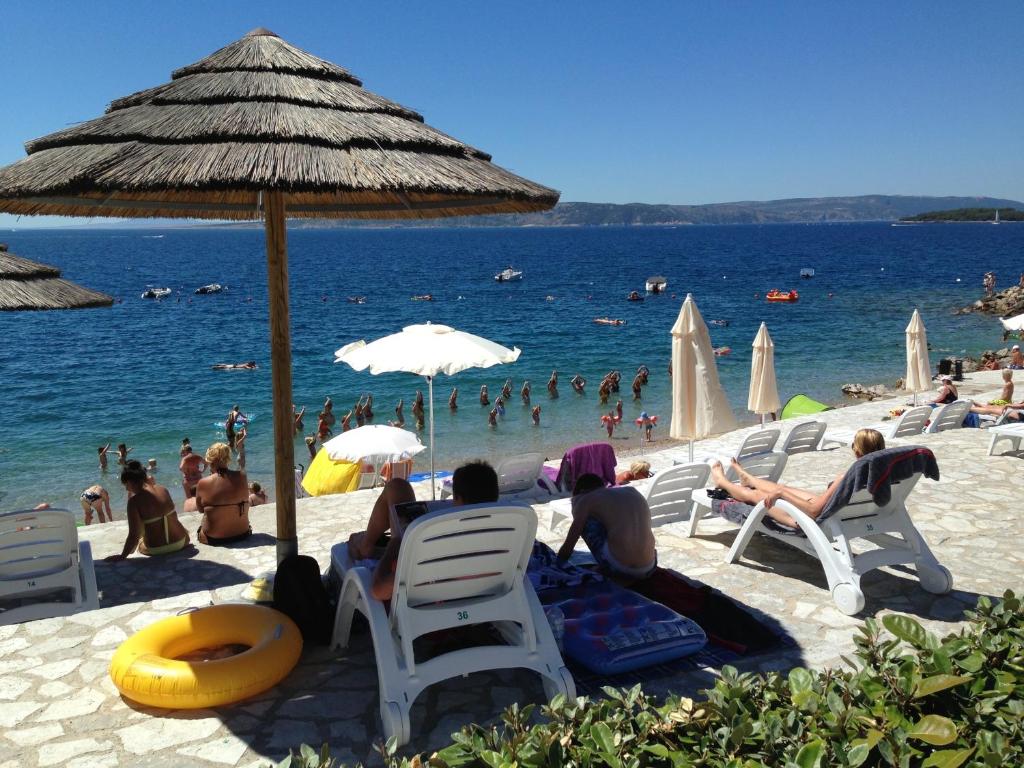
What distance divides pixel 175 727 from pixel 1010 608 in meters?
3.73

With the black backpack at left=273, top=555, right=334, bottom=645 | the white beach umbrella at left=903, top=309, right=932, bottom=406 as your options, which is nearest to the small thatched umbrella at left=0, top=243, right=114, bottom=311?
the black backpack at left=273, top=555, right=334, bottom=645

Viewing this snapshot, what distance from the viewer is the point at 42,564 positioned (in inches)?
223

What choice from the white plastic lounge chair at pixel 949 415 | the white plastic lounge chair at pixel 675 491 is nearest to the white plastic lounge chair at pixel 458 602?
the white plastic lounge chair at pixel 675 491

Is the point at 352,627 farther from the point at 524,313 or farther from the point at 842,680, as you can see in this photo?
the point at 524,313

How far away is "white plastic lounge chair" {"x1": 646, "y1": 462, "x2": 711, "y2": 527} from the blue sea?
35.9 feet

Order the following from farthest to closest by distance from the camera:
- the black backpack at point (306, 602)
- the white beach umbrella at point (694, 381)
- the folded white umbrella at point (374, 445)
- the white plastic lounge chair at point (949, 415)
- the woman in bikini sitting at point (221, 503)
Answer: the white plastic lounge chair at point (949, 415), the white beach umbrella at point (694, 381), the folded white umbrella at point (374, 445), the woman in bikini sitting at point (221, 503), the black backpack at point (306, 602)

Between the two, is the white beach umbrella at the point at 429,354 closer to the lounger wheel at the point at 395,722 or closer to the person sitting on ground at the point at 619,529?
the person sitting on ground at the point at 619,529

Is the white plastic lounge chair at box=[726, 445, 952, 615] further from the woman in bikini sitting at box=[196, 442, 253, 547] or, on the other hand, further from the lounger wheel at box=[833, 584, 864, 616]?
the woman in bikini sitting at box=[196, 442, 253, 547]

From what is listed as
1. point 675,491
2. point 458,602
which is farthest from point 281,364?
point 675,491

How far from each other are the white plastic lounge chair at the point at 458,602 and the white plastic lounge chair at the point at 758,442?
6.33 meters

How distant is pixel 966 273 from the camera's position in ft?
230

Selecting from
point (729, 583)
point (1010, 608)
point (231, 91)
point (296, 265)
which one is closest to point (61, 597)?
point (231, 91)

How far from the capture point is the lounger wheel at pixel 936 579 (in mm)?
5387

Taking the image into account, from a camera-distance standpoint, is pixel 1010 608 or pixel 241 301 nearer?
pixel 1010 608
